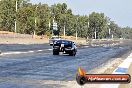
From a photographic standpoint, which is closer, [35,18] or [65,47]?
[65,47]

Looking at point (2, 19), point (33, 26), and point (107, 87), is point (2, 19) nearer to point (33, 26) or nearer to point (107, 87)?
point (33, 26)

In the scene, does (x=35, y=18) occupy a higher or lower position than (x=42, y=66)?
higher

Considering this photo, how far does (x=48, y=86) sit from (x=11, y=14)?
363 feet

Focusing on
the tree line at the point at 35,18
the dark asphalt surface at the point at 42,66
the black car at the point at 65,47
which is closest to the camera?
the dark asphalt surface at the point at 42,66

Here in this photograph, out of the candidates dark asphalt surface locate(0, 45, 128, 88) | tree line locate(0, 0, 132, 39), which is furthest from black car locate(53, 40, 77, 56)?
tree line locate(0, 0, 132, 39)

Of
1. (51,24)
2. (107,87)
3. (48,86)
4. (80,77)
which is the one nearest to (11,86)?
(48,86)

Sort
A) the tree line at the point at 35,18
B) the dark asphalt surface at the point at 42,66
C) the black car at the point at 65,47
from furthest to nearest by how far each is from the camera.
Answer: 1. the tree line at the point at 35,18
2. the black car at the point at 65,47
3. the dark asphalt surface at the point at 42,66

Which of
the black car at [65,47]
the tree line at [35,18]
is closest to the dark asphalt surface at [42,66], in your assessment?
the black car at [65,47]

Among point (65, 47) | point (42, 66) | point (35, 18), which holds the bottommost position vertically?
point (42, 66)

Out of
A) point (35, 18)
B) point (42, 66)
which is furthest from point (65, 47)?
point (35, 18)

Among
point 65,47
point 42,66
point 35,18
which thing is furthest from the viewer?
point 35,18

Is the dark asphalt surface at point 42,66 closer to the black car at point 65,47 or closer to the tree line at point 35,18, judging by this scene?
the black car at point 65,47

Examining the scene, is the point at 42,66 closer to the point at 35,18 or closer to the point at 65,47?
the point at 65,47

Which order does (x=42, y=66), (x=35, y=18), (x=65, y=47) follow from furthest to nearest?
1. (x=35, y=18)
2. (x=65, y=47)
3. (x=42, y=66)
